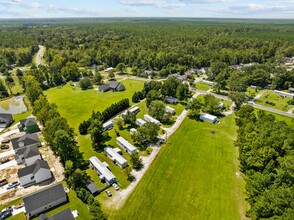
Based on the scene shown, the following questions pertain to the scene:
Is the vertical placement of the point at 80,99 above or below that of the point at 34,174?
below

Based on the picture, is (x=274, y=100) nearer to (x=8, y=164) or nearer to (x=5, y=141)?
(x=8, y=164)

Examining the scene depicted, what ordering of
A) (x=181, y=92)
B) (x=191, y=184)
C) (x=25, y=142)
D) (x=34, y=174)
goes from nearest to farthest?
1. (x=191, y=184)
2. (x=34, y=174)
3. (x=25, y=142)
4. (x=181, y=92)

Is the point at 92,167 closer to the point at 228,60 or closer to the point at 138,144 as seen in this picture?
the point at 138,144

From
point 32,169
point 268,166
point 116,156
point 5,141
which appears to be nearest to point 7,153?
point 5,141

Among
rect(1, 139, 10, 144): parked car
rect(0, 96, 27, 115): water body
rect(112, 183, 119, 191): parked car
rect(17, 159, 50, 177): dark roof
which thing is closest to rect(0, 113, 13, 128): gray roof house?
rect(0, 96, 27, 115): water body

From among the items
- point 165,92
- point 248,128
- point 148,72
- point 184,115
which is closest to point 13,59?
point 148,72

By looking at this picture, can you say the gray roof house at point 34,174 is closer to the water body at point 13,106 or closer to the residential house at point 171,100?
the water body at point 13,106

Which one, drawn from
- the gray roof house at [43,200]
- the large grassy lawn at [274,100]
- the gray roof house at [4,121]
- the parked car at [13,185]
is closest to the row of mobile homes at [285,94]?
the large grassy lawn at [274,100]
